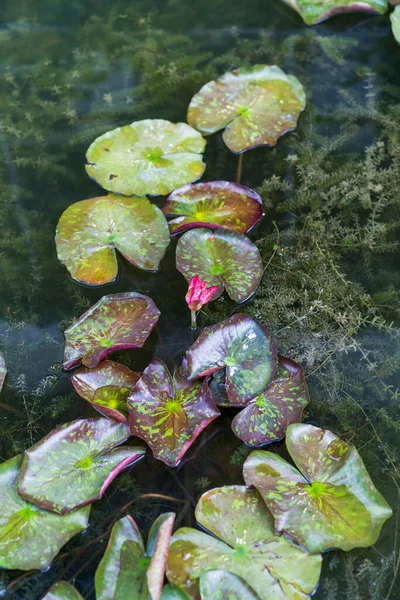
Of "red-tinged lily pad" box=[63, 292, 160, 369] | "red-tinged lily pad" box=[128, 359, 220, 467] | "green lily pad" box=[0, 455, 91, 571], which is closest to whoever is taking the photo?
"green lily pad" box=[0, 455, 91, 571]

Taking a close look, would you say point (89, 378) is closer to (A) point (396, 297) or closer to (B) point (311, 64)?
(A) point (396, 297)

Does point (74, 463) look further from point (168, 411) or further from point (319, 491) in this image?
point (319, 491)

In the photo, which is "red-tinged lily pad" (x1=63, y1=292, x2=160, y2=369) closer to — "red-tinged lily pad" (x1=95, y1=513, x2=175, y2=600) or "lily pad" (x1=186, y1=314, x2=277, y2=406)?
"lily pad" (x1=186, y1=314, x2=277, y2=406)

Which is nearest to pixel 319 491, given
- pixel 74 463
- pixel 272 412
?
pixel 272 412

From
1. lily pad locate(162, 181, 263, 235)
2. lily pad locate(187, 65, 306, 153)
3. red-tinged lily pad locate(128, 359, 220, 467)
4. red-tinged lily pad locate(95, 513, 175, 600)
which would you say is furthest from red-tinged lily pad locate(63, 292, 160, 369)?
lily pad locate(187, 65, 306, 153)

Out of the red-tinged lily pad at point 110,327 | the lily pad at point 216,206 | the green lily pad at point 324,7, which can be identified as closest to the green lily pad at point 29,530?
the red-tinged lily pad at point 110,327

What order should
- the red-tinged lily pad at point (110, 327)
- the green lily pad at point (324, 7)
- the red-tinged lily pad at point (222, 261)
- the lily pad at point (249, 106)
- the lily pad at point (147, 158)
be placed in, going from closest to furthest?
the red-tinged lily pad at point (110, 327) → the red-tinged lily pad at point (222, 261) → the lily pad at point (147, 158) → the lily pad at point (249, 106) → the green lily pad at point (324, 7)

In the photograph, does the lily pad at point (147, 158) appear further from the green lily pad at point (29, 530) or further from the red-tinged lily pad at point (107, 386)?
the green lily pad at point (29, 530)
